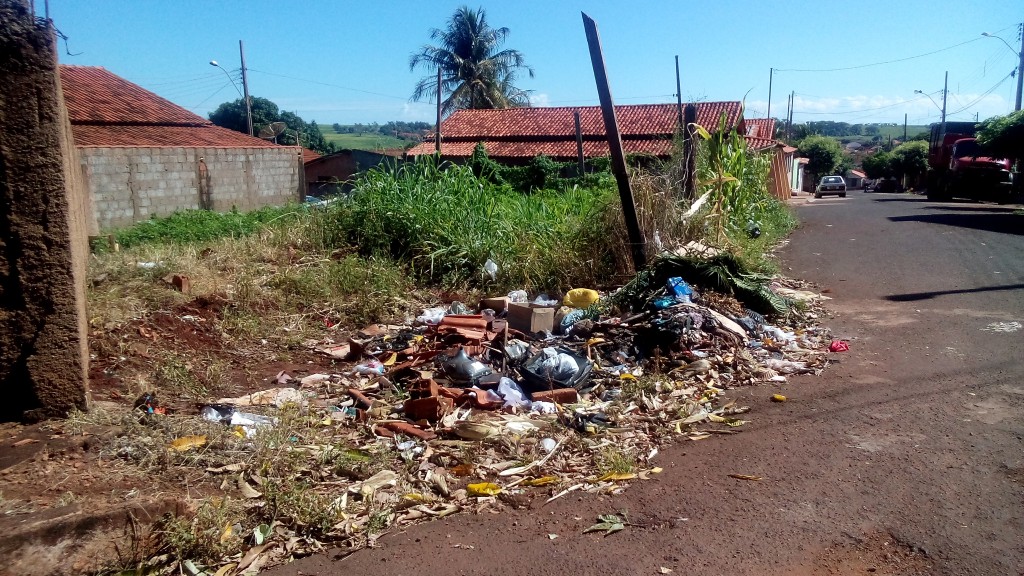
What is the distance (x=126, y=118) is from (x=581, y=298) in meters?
20.1

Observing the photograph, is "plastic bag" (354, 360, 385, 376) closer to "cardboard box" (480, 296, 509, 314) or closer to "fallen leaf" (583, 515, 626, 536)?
"cardboard box" (480, 296, 509, 314)

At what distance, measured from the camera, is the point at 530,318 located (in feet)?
22.5

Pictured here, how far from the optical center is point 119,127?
2147 cm

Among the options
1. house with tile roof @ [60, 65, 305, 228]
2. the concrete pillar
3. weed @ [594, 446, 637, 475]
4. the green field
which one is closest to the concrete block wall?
house with tile roof @ [60, 65, 305, 228]

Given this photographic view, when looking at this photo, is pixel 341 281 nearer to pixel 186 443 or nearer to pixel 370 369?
pixel 370 369

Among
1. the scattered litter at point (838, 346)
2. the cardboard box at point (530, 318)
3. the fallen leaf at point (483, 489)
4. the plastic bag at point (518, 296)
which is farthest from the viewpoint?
the plastic bag at point (518, 296)

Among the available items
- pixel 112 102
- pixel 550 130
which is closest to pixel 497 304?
pixel 112 102

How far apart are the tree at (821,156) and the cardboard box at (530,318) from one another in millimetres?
53916

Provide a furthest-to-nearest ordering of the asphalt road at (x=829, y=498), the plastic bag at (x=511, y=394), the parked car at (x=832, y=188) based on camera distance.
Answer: the parked car at (x=832, y=188) → the plastic bag at (x=511, y=394) → the asphalt road at (x=829, y=498)

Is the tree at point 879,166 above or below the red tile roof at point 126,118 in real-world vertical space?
below

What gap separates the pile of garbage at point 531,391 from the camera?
13.4ft

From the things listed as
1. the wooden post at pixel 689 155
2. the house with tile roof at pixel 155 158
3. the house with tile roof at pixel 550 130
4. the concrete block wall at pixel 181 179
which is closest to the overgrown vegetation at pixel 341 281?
the wooden post at pixel 689 155

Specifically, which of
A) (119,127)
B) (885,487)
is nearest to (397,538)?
(885,487)

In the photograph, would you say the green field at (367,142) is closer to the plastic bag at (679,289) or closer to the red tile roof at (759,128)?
the red tile roof at (759,128)
